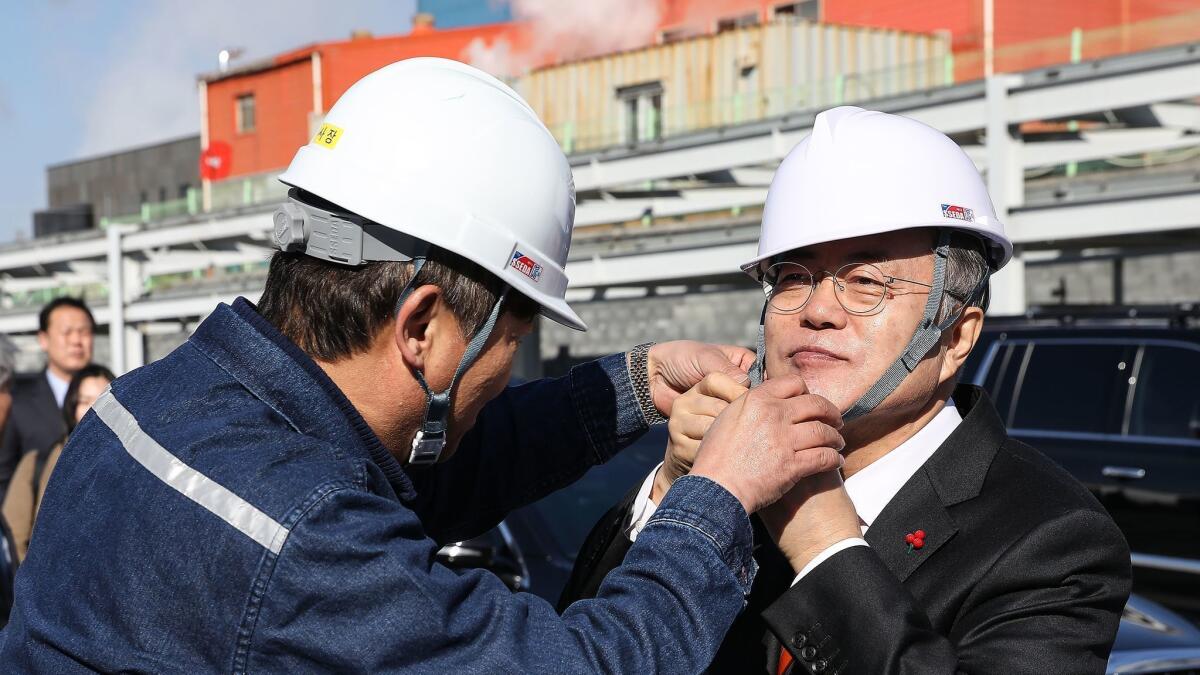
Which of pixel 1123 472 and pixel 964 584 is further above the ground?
pixel 964 584

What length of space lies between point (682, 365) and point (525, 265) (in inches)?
35.5

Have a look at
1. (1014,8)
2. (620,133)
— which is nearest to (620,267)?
(620,133)

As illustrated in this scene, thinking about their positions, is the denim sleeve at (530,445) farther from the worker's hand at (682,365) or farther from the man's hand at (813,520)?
the man's hand at (813,520)

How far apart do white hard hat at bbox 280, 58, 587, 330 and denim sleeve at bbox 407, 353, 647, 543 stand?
81 centimetres

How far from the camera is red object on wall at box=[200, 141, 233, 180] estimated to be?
39562 millimetres

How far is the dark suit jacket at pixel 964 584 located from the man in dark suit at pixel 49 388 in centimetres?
518

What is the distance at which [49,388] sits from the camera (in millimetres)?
7484

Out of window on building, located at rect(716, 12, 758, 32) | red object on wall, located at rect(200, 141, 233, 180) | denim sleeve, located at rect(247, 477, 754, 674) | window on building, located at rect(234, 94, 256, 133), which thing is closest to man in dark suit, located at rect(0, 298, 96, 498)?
denim sleeve, located at rect(247, 477, 754, 674)

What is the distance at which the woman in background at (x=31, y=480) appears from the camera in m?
5.60

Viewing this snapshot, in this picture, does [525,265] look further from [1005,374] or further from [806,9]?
[806,9]

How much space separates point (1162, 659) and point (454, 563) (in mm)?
2509

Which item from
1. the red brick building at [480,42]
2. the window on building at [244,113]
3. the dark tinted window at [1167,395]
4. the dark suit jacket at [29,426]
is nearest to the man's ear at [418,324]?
the dark suit jacket at [29,426]

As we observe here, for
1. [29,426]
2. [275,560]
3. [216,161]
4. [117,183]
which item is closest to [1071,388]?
[29,426]

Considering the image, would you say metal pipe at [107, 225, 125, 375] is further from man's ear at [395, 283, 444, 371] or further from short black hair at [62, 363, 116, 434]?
man's ear at [395, 283, 444, 371]
